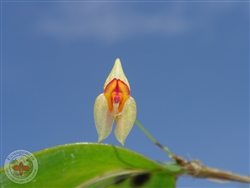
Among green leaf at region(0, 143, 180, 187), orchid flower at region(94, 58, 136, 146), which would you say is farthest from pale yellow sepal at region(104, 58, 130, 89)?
green leaf at region(0, 143, 180, 187)

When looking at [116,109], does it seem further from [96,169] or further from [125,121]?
[96,169]

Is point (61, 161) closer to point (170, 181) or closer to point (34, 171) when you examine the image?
point (34, 171)

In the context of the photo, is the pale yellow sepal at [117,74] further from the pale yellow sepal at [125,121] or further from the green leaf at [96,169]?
the green leaf at [96,169]

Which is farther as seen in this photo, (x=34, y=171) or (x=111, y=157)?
(x=111, y=157)

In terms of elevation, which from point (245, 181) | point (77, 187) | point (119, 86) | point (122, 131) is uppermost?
point (119, 86)

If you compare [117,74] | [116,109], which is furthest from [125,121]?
[117,74]

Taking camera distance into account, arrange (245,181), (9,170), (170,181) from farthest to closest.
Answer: (170,181) < (245,181) < (9,170)

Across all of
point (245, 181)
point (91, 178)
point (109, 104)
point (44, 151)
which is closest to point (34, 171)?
point (44, 151)

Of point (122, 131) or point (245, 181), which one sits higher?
point (122, 131)
